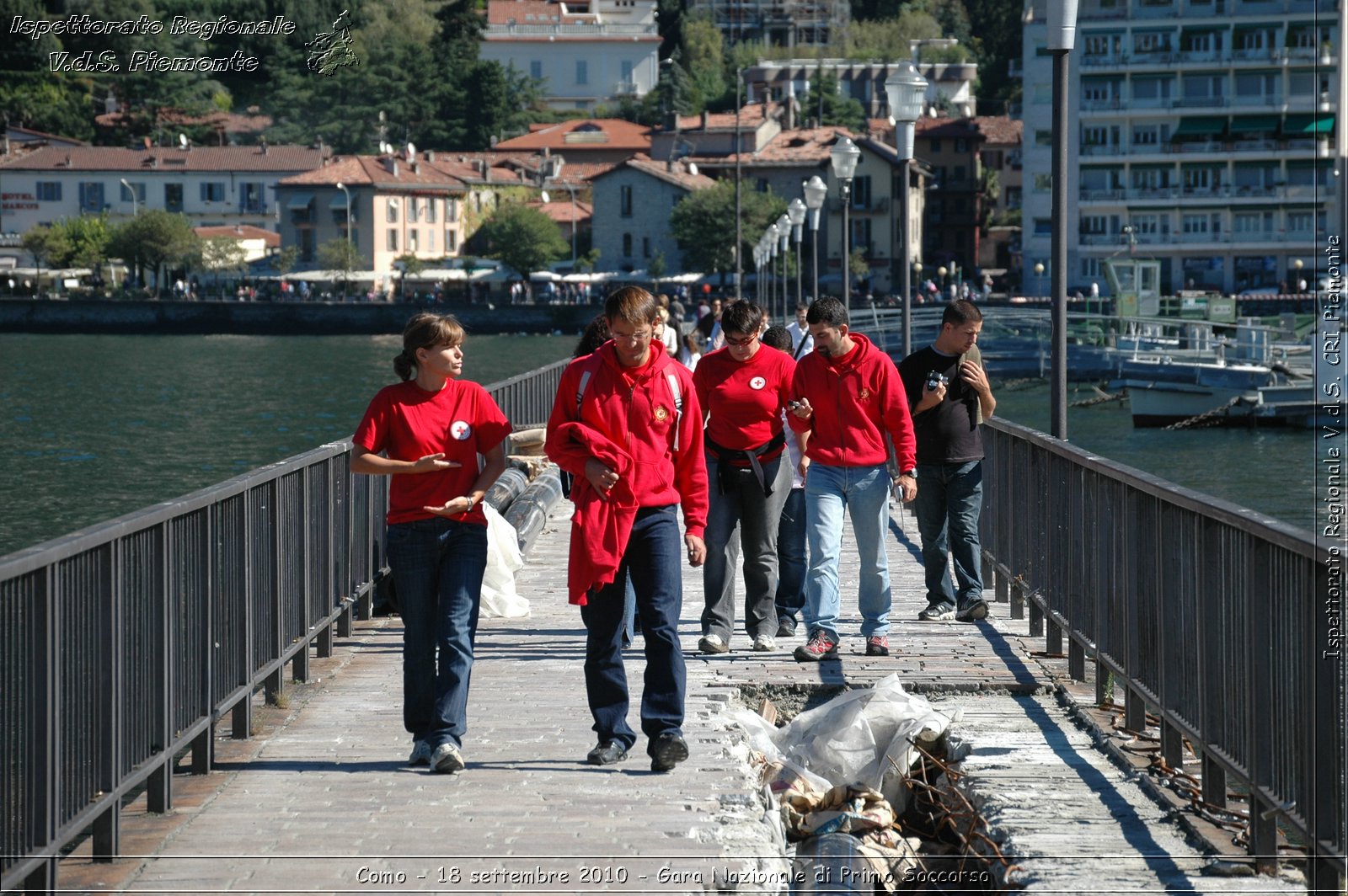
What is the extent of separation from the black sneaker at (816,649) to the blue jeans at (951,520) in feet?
5.00

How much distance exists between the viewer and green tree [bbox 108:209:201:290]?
421 ft

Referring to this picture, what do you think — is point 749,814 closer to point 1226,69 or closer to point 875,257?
point 1226,69

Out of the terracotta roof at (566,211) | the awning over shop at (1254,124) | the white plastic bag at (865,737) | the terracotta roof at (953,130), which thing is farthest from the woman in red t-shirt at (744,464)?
the terracotta roof at (566,211)

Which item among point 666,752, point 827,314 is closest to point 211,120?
point 827,314

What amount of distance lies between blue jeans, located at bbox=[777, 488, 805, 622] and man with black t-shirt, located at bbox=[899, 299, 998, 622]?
2.45 ft

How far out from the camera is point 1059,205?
11906mm

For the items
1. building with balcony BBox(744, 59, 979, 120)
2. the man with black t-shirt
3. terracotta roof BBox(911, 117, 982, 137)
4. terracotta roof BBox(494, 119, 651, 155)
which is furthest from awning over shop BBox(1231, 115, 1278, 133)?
the man with black t-shirt

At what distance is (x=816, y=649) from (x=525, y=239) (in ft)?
381

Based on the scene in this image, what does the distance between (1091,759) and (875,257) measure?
11086cm

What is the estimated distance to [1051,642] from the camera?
33.9 feet

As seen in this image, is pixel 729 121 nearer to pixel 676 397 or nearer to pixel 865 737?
pixel 865 737

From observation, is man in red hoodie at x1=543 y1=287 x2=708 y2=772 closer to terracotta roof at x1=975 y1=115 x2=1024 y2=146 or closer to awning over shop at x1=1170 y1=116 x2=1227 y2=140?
awning over shop at x1=1170 y1=116 x2=1227 y2=140

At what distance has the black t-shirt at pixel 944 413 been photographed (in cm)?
1128

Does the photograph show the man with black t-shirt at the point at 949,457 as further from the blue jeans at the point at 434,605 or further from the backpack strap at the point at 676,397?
the blue jeans at the point at 434,605
